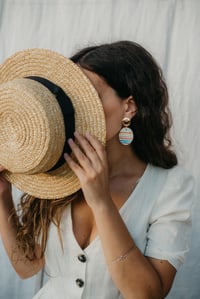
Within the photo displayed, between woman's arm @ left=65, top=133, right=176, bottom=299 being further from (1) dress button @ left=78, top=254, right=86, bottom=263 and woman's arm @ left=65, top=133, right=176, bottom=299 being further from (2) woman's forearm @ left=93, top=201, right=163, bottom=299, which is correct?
(1) dress button @ left=78, top=254, right=86, bottom=263

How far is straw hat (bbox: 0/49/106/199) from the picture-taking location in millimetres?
1266

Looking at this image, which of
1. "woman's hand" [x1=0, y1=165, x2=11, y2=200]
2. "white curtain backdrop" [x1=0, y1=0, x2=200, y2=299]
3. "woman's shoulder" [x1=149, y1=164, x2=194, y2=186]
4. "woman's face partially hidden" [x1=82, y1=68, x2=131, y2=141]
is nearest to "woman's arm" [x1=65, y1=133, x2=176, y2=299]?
"woman's face partially hidden" [x1=82, y1=68, x2=131, y2=141]

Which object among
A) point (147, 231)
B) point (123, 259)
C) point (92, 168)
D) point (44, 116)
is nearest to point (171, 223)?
point (147, 231)

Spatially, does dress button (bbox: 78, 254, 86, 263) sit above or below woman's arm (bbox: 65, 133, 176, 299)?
below

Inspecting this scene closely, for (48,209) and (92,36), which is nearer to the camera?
(48,209)

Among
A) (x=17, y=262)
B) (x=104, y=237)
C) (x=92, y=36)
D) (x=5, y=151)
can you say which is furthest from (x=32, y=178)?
(x=92, y=36)

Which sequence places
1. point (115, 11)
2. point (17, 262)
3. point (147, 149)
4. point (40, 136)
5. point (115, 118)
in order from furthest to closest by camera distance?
point (115, 11), point (17, 262), point (147, 149), point (115, 118), point (40, 136)

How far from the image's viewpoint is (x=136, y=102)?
58.2 inches

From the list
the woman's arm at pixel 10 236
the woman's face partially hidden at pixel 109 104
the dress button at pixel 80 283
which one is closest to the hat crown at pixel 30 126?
the woman's face partially hidden at pixel 109 104

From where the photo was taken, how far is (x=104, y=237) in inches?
52.3

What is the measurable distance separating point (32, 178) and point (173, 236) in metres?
0.43

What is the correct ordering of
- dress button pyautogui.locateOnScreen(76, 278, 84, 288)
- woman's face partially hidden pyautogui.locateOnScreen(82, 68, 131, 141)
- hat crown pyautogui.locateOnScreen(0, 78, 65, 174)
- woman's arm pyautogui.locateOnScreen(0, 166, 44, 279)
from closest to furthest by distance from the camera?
hat crown pyautogui.locateOnScreen(0, 78, 65, 174), woman's face partially hidden pyautogui.locateOnScreen(82, 68, 131, 141), dress button pyautogui.locateOnScreen(76, 278, 84, 288), woman's arm pyautogui.locateOnScreen(0, 166, 44, 279)

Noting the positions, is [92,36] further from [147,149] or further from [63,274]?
[63,274]

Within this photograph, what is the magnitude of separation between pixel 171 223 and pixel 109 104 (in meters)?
0.38
